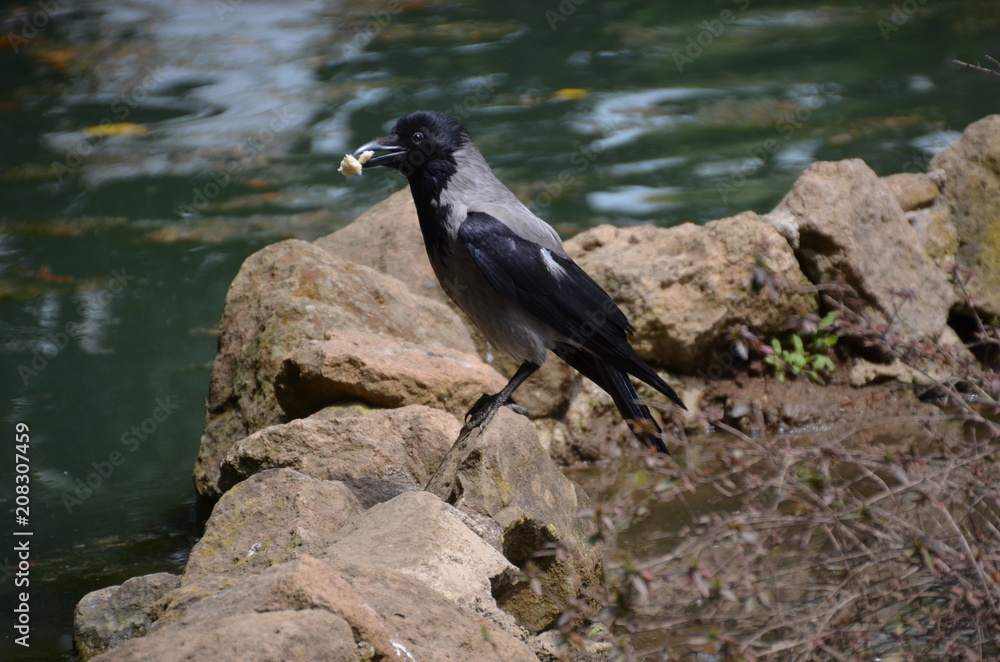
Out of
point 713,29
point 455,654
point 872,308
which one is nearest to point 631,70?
point 713,29

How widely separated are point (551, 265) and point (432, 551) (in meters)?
1.82

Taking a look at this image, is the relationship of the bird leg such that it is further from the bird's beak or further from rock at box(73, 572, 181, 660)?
rock at box(73, 572, 181, 660)

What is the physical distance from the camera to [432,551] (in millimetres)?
3016

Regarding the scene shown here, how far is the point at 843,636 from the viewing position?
2283 mm

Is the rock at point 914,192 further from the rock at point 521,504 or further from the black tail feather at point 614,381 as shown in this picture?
the rock at point 521,504

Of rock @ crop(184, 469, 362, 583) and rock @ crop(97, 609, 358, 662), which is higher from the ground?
rock @ crop(97, 609, 358, 662)

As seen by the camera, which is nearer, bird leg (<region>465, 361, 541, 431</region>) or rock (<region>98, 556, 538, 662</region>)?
rock (<region>98, 556, 538, 662</region>)

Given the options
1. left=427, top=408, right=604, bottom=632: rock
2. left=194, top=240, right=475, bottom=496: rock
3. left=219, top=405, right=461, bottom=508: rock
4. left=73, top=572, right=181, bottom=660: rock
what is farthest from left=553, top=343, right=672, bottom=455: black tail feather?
left=73, top=572, right=181, bottom=660: rock

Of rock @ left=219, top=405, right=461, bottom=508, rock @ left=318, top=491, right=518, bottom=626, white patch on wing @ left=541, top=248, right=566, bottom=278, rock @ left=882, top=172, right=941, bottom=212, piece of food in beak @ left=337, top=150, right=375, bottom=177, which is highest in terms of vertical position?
piece of food in beak @ left=337, top=150, right=375, bottom=177

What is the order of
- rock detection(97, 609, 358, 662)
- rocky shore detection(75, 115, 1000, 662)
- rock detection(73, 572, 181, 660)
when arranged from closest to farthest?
rock detection(97, 609, 358, 662) → rocky shore detection(75, 115, 1000, 662) → rock detection(73, 572, 181, 660)

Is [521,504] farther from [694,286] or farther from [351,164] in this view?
[694,286]

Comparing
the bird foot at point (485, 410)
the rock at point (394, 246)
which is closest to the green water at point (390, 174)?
the rock at point (394, 246)

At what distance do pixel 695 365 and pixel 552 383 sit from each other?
3.10 feet

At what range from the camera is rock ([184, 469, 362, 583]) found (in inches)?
136
